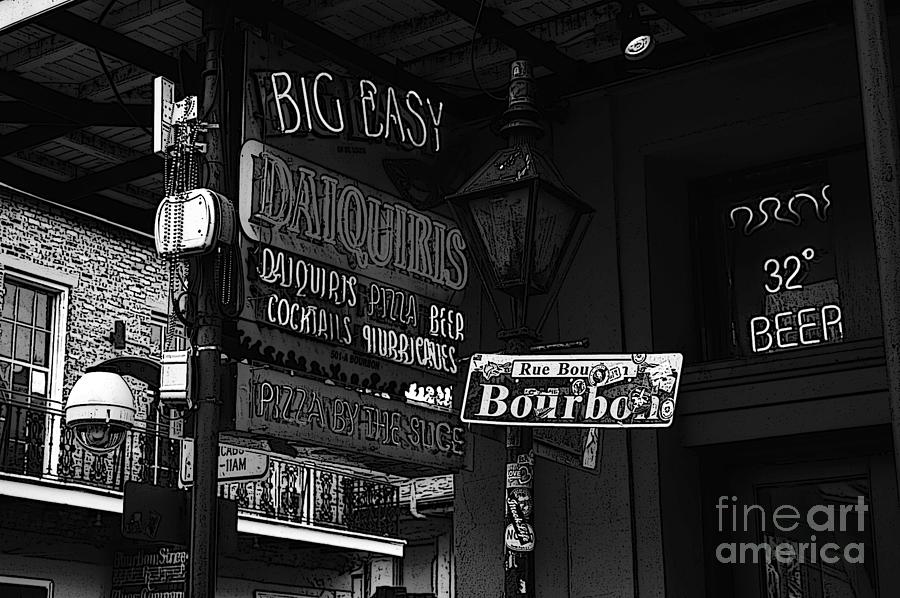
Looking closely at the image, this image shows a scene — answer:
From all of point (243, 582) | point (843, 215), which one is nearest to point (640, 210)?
point (843, 215)

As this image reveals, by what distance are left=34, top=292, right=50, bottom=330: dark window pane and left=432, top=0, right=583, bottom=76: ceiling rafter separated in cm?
941

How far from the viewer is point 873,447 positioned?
23.8 ft

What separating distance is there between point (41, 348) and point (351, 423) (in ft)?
31.3

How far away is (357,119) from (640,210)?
6.08 ft

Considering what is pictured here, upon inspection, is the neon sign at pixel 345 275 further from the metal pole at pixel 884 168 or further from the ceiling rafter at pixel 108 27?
the metal pole at pixel 884 168

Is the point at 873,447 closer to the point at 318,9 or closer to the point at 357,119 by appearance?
the point at 357,119

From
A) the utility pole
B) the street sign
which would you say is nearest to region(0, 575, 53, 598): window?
the street sign

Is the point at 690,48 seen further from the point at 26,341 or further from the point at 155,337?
the point at 155,337

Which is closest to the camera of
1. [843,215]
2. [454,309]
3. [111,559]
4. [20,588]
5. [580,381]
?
[580,381]

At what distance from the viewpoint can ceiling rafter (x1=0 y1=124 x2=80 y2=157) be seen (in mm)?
9656

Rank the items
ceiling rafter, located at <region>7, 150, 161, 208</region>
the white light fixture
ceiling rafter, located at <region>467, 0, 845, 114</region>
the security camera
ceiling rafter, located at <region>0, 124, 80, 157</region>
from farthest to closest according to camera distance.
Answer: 1. the security camera
2. ceiling rafter, located at <region>7, 150, 161, 208</region>
3. ceiling rafter, located at <region>0, 124, 80, 157</region>
4. ceiling rafter, located at <region>467, 0, 845, 114</region>
5. the white light fixture

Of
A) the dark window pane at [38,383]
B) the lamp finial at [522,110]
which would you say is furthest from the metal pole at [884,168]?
the dark window pane at [38,383]

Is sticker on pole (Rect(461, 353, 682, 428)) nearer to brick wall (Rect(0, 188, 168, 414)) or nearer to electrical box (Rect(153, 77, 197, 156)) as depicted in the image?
electrical box (Rect(153, 77, 197, 156))

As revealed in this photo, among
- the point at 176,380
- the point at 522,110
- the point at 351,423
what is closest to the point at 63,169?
the point at 176,380
